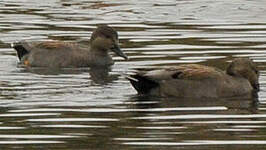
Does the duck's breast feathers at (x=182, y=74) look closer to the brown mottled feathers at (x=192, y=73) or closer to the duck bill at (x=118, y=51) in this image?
the brown mottled feathers at (x=192, y=73)

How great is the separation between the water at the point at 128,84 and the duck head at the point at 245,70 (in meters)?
0.43

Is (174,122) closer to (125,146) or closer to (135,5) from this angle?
(125,146)

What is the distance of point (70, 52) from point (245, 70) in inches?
167

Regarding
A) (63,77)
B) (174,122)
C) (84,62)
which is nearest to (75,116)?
(174,122)

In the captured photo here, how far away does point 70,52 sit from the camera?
827 inches

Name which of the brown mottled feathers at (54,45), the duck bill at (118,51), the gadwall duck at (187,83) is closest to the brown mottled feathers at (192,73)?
the gadwall duck at (187,83)

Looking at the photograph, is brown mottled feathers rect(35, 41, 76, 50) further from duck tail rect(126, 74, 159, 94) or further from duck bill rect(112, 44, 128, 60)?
duck tail rect(126, 74, 159, 94)

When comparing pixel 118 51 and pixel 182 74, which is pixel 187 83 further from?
pixel 118 51

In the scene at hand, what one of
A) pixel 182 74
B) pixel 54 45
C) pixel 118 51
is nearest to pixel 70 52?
pixel 54 45

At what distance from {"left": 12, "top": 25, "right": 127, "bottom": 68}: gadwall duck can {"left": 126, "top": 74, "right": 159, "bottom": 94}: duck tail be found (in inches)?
146

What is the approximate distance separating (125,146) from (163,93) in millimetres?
4243

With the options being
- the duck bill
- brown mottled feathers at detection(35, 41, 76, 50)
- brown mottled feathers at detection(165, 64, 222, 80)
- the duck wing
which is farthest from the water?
brown mottled feathers at detection(35, 41, 76, 50)

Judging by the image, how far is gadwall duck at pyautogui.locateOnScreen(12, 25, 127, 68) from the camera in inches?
826

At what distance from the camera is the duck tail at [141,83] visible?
1694 cm
